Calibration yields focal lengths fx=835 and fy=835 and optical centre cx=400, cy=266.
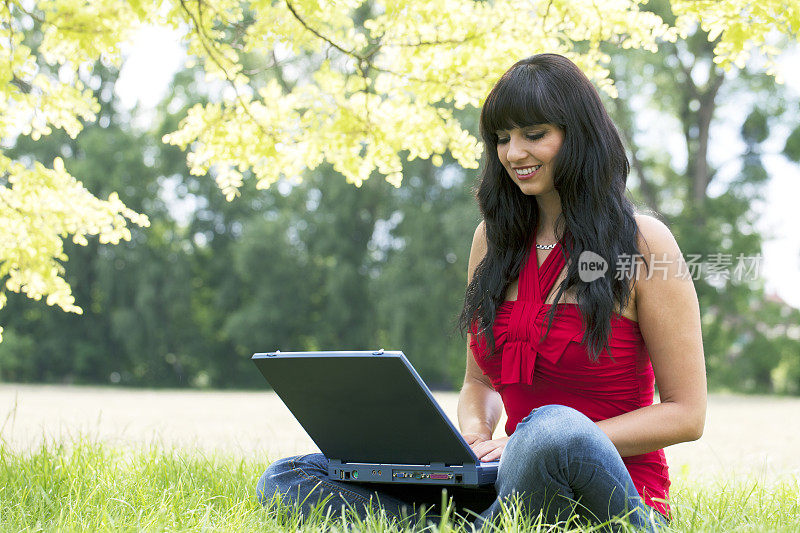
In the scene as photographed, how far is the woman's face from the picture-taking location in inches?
94.8

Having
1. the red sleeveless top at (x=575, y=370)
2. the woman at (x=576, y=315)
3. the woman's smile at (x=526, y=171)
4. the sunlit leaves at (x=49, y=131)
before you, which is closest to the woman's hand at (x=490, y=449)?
the woman at (x=576, y=315)

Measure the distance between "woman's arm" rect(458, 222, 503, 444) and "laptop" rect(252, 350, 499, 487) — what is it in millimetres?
352

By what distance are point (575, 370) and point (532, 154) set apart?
63cm

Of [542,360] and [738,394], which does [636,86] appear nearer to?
[738,394]

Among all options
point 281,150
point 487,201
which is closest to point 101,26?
point 281,150

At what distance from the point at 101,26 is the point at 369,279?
69.0 feet

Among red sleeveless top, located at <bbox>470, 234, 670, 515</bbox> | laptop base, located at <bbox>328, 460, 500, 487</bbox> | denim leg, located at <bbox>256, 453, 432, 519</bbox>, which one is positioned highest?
red sleeveless top, located at <bbox>470, 234, 670, 515</bbox>

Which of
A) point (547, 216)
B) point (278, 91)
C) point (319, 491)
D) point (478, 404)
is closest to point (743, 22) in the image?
point (547, 216)

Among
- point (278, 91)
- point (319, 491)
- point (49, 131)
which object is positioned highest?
point (278, 91)

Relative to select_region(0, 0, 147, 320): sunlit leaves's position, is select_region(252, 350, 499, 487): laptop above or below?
below

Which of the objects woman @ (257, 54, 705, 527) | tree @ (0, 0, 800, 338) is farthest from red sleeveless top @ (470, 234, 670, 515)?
tree @ (0, 0, 800, 338)

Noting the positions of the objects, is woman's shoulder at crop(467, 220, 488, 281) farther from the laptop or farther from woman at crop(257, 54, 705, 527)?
the laptop

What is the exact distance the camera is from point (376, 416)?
215 cm

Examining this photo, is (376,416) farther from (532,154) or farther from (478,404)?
(532,154)
